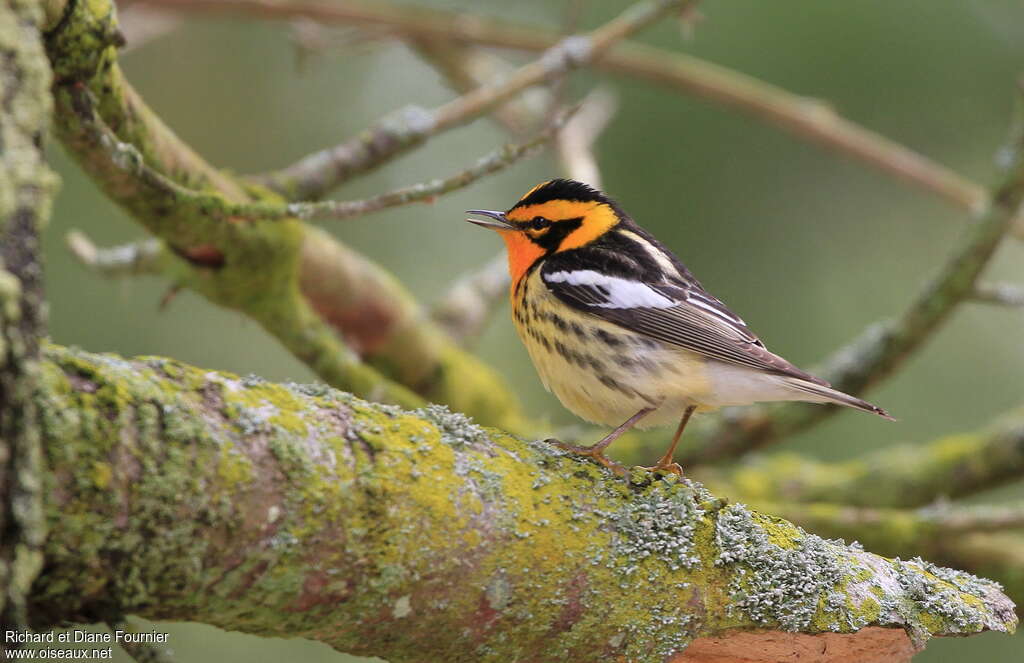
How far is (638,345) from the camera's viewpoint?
3.55m

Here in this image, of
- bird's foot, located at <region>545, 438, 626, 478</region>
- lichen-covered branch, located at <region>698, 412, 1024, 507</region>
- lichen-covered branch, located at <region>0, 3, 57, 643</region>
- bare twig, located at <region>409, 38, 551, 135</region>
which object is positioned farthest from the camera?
bare twig, located at <region>409, 38, 551, 135</region>

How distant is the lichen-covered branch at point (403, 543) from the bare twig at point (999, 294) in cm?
233

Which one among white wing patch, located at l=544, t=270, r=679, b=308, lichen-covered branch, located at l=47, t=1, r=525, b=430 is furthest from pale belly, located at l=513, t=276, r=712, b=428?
lichen-covered branch, located at l=47, t=1, r=525, b=430

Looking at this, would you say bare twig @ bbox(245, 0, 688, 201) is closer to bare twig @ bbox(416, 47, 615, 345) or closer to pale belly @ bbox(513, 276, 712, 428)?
bare twig @ bbox(416, 47, 615, 345)

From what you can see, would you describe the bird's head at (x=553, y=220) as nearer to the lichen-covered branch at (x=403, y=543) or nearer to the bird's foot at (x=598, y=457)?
the bird's foot at (x=598, y=457)

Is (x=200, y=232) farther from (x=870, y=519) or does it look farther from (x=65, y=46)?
(x=870, y=519)

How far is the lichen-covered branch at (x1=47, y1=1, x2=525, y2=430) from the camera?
2.81 m

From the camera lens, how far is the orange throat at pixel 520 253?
167 inches

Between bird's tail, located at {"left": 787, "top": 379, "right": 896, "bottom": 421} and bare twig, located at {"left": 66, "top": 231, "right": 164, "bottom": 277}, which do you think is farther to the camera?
bare twig, located at {"left": 66, "top": 231, "right": 164, "bottom": 277}

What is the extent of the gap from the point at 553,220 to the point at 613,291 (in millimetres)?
685

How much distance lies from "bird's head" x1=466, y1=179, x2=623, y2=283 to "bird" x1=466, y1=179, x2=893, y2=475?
14cm

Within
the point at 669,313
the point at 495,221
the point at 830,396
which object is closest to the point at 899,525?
the point at 830,396

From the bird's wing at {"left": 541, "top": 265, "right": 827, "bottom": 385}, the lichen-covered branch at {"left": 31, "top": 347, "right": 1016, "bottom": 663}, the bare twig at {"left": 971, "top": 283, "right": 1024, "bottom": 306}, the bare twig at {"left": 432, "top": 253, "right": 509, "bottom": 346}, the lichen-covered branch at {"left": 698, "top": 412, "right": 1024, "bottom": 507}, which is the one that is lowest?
the lichen-covered branch at {"left": 31, "top": 347, "right": 1016, "bottom": 663}

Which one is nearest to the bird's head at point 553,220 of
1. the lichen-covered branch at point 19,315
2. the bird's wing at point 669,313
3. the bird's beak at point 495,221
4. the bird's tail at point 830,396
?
the bird's beak at point 495,221
